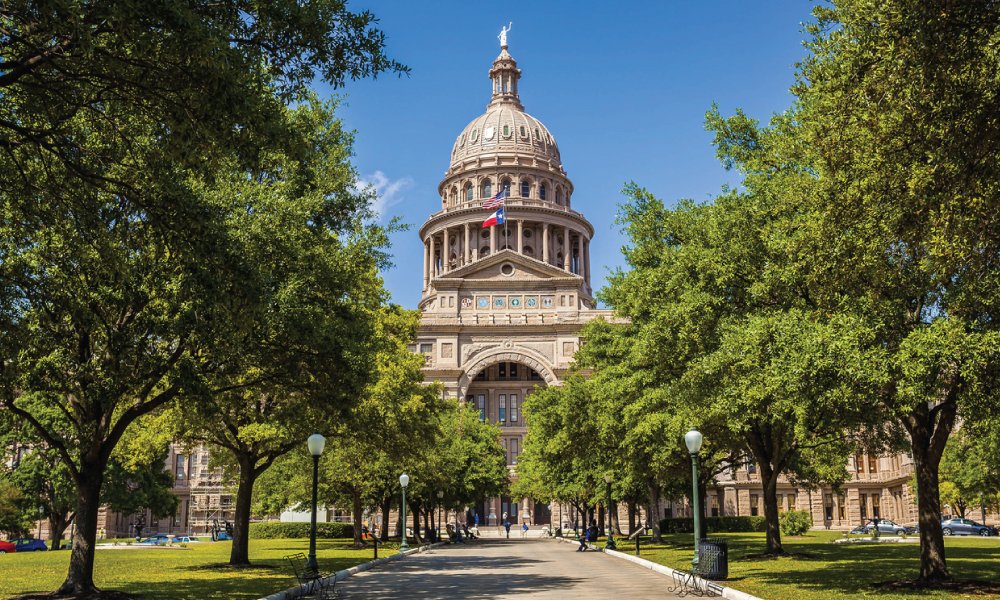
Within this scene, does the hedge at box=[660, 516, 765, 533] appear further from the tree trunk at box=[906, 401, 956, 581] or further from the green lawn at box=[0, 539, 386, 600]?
the tree trunk at box=[906, 401, 956, 581]

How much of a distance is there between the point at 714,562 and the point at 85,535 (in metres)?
14.6

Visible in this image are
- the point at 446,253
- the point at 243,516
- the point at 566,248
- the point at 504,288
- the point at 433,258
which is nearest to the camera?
the point at 243,516

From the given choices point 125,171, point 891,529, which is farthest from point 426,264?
point 125,171

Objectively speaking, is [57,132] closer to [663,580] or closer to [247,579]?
[247,579]

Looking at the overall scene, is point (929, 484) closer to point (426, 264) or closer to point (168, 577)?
point (168, 577)

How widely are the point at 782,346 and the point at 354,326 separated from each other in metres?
10.4

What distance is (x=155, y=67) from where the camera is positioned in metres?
11.2

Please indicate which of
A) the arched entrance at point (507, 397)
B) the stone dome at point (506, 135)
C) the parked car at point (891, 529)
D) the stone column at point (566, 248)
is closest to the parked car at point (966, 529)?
the parked car at point (891, 529)

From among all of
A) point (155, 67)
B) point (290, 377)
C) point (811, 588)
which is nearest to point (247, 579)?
point (290, 377)

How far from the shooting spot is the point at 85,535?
18438 mm

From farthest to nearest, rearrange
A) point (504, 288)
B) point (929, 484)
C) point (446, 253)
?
point (446, 253) < point (504, 288) < point (929, 484)

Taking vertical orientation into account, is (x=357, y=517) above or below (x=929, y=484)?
below

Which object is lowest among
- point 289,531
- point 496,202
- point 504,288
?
point 289,531

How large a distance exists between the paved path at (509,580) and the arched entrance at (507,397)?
63789mm
